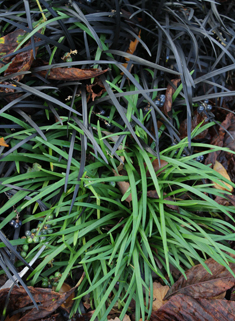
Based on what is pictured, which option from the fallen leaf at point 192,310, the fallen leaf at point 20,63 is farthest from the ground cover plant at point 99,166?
Result: the fallen leaf at point 192,310

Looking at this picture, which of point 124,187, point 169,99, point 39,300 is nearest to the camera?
point 39,300

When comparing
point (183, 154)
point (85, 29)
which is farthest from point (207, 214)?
point (85, 29)

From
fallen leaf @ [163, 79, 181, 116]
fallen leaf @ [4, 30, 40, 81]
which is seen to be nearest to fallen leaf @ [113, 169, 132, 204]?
fallen leaf @ [163, 79, 181, 116]

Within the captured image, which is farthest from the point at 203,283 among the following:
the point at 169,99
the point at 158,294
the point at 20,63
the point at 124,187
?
the point at 20,63

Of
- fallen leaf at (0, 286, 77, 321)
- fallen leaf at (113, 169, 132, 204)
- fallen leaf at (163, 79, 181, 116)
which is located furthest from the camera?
fallen leaf at (163, 79, 181, 116)

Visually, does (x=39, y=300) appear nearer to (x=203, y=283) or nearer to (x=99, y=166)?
(x=99, y=166)

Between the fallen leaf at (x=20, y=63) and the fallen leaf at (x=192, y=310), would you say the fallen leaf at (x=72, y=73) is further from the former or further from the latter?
the fallen leaf at (x=192, y=310)

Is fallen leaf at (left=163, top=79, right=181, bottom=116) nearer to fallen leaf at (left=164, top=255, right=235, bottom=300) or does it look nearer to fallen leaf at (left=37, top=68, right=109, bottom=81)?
fallen leaf at (left=37, top=68, right=109, bottom=81)
